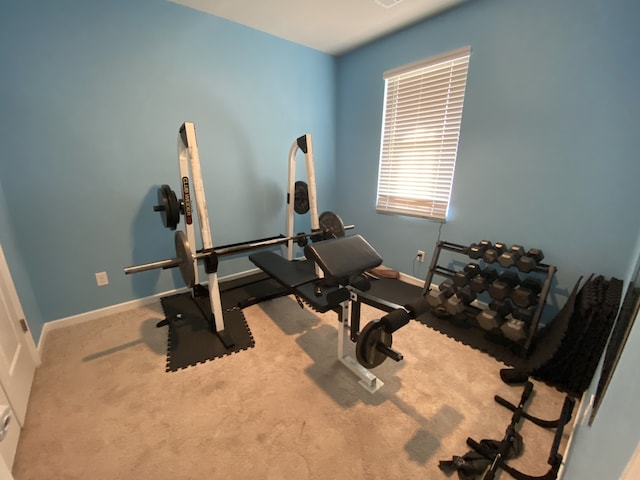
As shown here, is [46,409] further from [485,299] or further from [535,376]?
[485,299]

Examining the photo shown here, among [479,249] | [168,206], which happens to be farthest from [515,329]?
[168,206]

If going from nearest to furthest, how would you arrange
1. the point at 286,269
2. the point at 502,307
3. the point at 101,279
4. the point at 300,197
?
the point at 502,307 → the point at 101,279 → the point at 286,269 → the point at 300,197

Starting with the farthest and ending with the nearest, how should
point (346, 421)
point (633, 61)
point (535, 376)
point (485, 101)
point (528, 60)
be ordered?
point (485, 101) < point (528, 60) < point (535, 376) < point (633, 61) < point (346, 421)

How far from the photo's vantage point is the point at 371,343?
3.96 ft

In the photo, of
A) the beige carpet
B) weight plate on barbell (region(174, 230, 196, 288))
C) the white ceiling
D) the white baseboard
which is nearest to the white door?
the beige carpet

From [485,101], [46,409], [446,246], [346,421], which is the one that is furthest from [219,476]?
[485,101]

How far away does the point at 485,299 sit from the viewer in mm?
2406

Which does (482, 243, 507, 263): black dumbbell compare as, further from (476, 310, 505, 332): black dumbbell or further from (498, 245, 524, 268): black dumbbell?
(476, 310, 505, 332): black dumbbell

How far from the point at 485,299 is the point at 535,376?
0.81 meters

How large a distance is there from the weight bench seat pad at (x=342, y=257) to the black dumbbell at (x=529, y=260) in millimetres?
1176

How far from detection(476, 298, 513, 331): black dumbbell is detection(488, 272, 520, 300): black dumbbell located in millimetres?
63

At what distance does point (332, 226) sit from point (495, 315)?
147 centimetres

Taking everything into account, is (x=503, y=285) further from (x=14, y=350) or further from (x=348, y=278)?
(x=14, y=350)

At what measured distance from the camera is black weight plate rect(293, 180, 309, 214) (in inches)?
112
